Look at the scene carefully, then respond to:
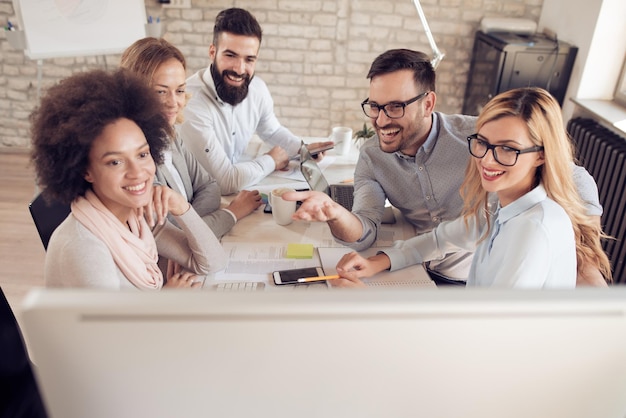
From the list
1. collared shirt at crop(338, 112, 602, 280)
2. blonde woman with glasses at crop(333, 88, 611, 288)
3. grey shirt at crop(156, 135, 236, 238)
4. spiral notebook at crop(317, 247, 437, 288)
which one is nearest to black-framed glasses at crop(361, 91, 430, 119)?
collared shirt at crop(338, 112, 602, 280)

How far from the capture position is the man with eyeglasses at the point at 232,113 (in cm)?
198

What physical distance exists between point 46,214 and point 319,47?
280 cm

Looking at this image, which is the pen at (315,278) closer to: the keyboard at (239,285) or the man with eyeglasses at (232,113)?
the keyboard at (239,285)

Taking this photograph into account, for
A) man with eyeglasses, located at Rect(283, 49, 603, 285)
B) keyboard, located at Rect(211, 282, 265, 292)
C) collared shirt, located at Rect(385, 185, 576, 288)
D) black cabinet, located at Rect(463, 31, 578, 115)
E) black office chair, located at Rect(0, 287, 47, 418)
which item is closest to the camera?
collared shirt, located at Rect(385, 185, 576, 288)

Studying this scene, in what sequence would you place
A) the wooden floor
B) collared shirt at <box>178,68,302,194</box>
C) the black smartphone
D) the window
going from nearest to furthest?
collared shirt at <box>178,68,302,194</box> → the black smartphone → the wooden floor → the window

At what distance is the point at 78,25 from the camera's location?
3.21 m

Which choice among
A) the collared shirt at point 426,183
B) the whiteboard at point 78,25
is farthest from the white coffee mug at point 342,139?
the whiteboard at point 78,25

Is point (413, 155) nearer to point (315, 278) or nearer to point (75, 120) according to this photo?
point (315, 278)

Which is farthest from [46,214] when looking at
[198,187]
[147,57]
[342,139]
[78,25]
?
[78,25]

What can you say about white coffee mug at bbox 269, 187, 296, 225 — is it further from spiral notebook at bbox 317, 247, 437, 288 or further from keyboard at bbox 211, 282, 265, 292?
keyboard at bbox 211, 282, 265, 292

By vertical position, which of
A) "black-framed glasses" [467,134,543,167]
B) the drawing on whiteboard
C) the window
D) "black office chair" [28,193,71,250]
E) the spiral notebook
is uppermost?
the drawing on whiteboard

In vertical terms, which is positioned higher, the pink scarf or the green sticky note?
the pink scarf

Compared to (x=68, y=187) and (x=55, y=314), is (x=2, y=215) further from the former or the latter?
(x=55, y=314)

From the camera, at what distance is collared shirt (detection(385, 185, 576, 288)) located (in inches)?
39.4
